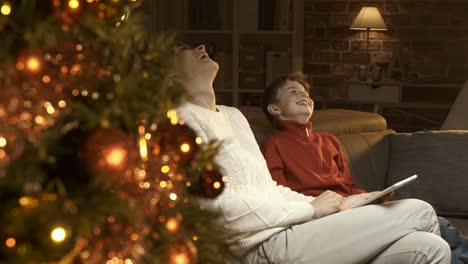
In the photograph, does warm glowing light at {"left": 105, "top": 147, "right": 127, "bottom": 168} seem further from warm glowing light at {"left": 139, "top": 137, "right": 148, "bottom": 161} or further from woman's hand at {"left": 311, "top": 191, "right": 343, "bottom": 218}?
woman's hand at {"left": 311, "top": 191, "right": 343, "bottom": 218}

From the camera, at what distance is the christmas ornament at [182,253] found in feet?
3.59

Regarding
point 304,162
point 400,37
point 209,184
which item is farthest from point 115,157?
point 400,37

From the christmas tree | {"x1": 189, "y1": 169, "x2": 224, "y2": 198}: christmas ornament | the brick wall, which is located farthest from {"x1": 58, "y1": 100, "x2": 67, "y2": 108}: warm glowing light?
the brick wall

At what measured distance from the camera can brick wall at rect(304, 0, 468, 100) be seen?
580 centimetres

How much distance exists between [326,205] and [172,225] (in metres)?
1.44

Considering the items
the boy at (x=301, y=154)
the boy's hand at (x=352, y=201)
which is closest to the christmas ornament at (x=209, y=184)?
the boy's hand at (x=352, y=201)

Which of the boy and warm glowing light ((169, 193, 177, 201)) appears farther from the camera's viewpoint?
the boy

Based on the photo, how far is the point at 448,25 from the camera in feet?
19.1

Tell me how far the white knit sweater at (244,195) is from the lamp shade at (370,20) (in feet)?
10.4

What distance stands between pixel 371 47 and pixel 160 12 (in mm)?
1468

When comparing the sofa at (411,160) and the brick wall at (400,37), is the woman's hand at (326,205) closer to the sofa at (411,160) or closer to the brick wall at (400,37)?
the sofa at (411,160)

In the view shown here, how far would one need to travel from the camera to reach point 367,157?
3.38 m

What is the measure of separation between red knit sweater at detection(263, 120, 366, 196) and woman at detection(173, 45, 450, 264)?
12.0 inches

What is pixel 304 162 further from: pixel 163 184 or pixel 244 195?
pixel 163 184
